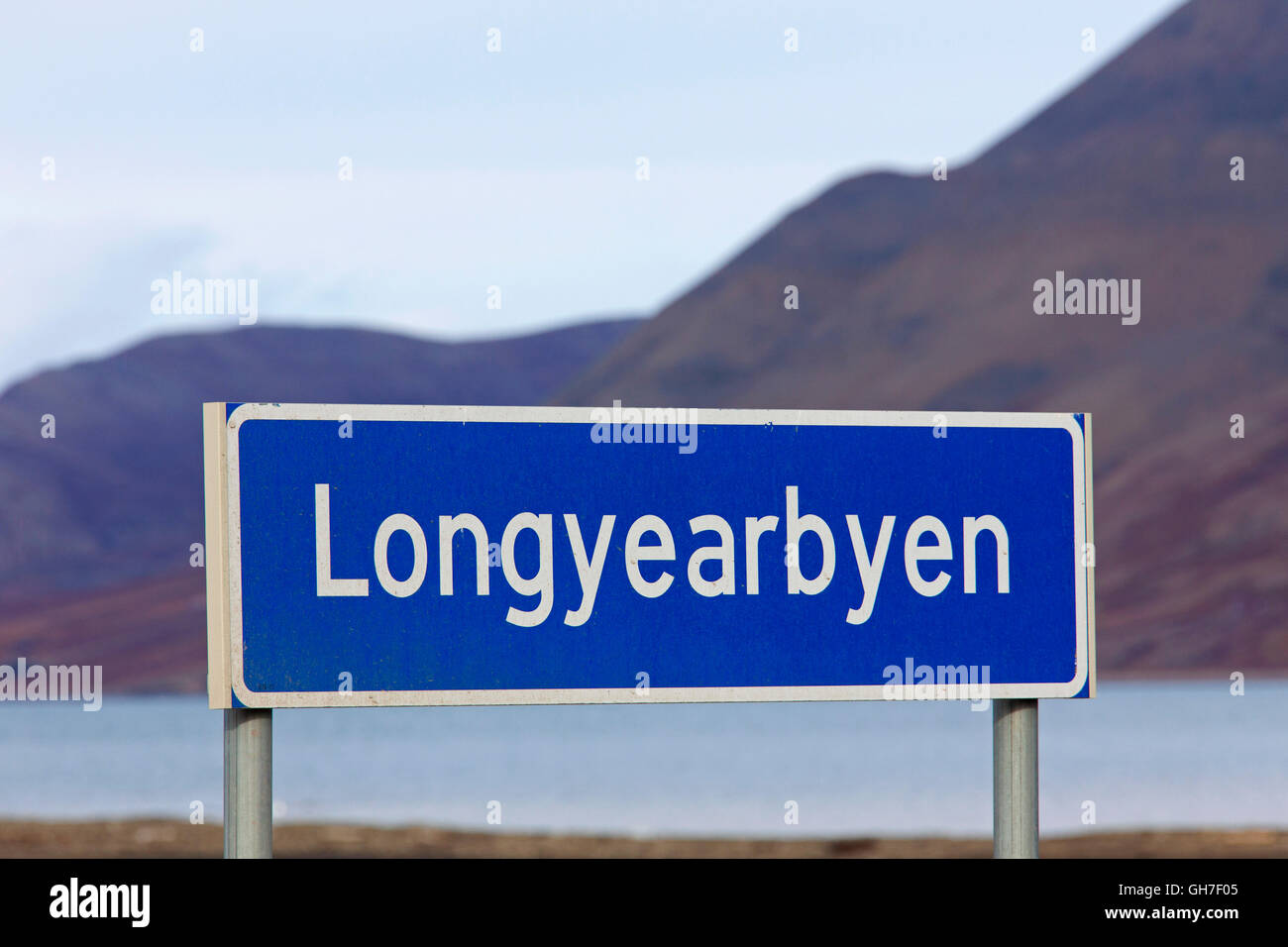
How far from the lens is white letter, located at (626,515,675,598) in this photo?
14.2 feet

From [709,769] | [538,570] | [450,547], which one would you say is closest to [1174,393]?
[709,769]

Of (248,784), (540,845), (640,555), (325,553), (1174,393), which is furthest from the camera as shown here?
(1174,393)

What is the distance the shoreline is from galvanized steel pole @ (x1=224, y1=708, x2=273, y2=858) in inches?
682

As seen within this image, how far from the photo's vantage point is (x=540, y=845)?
24656mm

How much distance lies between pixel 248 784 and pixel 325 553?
22.5 inches

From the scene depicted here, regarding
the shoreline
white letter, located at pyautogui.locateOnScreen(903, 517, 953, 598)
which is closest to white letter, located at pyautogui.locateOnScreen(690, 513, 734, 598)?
white letter, located at pyautogui.locateOnScreen(903, 517, 953, 598)

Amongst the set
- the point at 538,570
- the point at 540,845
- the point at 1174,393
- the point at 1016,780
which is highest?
the point at 1174,393

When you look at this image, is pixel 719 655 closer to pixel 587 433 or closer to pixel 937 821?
pixel 587 433

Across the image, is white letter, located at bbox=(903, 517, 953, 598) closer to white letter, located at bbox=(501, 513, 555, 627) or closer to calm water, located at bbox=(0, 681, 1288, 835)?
white letter, located at bbox=(501, 513, 555, 627)

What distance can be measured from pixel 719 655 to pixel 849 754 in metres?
67.4

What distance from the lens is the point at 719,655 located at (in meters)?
4.38

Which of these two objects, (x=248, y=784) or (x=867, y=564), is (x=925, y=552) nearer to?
(x=867, y=564)

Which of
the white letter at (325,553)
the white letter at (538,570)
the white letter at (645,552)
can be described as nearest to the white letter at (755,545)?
the white letter at (645,552)
